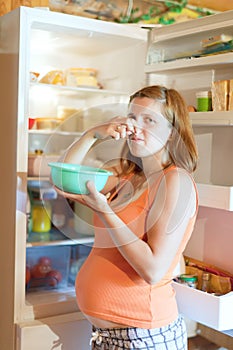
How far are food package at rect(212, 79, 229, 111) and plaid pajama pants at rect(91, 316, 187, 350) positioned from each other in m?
0.68

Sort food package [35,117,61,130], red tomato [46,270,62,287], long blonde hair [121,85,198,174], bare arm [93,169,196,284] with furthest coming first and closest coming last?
food package [35,117,61,130]
red tomato [46,270,62,287]
long blonde hair [121,85,198,174]
bare arm [93,169,196,284]

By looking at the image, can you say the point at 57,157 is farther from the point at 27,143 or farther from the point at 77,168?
the point at 77,168

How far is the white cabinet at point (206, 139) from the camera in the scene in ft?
5.22

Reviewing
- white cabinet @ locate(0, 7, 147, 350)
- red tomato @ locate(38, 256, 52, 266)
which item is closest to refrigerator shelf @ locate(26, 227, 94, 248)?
white cabinet @ locate(0, 7, 147, 350)

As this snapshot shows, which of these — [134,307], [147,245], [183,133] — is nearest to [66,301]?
[134,307]

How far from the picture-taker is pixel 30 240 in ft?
6.81

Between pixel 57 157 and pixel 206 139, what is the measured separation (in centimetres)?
56

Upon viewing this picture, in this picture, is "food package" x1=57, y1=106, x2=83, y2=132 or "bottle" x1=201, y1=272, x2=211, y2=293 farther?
"food package" x1=57, y1=106, x2=83, y2=132

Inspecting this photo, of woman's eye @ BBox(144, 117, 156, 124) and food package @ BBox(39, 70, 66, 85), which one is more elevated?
food package @ BBox(39, 70, 66, 85)

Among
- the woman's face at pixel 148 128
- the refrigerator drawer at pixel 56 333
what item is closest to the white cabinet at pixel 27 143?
the refrigerator drawer at pixel 56 333

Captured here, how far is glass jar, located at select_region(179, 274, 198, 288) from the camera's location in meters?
1.74

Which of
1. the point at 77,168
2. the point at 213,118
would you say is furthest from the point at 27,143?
the point at 213,118

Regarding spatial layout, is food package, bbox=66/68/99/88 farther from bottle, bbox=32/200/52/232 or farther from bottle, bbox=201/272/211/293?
bottle, bbox=201/272/211/293

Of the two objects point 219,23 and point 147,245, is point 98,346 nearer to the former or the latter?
point 147,245
